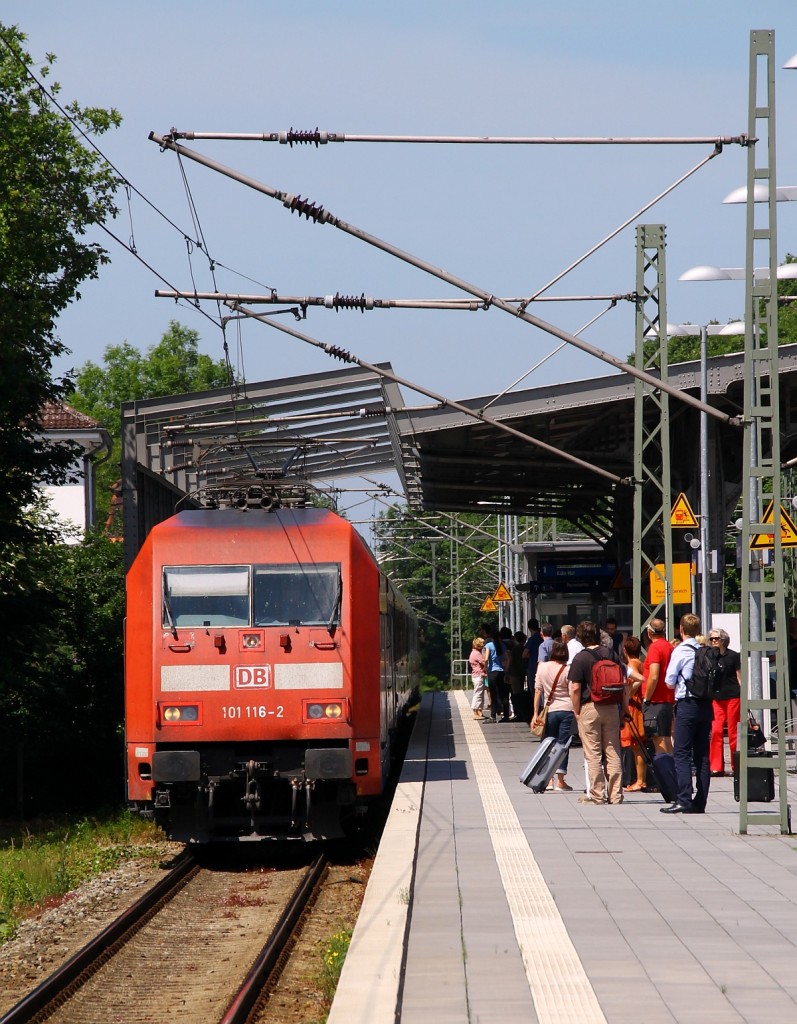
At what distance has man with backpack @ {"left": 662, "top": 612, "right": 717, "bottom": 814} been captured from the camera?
13.5 m

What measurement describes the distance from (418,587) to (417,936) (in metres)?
113

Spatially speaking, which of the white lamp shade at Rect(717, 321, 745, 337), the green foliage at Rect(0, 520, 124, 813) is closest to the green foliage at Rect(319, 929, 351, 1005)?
the green foliage at Rect(0, 520, 124, 813)

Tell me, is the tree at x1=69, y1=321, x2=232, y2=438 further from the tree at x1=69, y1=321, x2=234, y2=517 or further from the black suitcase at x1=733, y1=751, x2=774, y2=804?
the black suitcase at x1=733, y1=751, x2=774, y2=804

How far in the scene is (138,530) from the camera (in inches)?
1042

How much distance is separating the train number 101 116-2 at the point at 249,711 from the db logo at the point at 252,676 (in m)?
0.18

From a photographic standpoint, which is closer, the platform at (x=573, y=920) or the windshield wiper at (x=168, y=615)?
the platform at (x=573, y=920)

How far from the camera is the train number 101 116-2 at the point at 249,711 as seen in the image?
1416 cm

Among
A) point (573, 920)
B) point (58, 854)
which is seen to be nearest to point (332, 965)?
point (573, 920)

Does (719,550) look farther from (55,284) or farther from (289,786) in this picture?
Result: (289,786)

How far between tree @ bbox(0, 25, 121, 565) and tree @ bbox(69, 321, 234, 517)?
172 ft

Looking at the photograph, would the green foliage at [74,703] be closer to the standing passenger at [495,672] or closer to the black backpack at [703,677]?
the standing passenger at [495,672]

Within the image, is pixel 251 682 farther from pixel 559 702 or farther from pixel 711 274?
pixel 711 274

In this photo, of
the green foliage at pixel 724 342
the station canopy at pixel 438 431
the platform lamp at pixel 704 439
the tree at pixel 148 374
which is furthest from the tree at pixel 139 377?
the platform lamp at pixel 704 439

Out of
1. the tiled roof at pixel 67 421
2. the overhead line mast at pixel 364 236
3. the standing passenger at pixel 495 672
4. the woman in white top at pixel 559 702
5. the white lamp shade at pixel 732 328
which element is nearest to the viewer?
the overhead line mast at pixel 364 236
